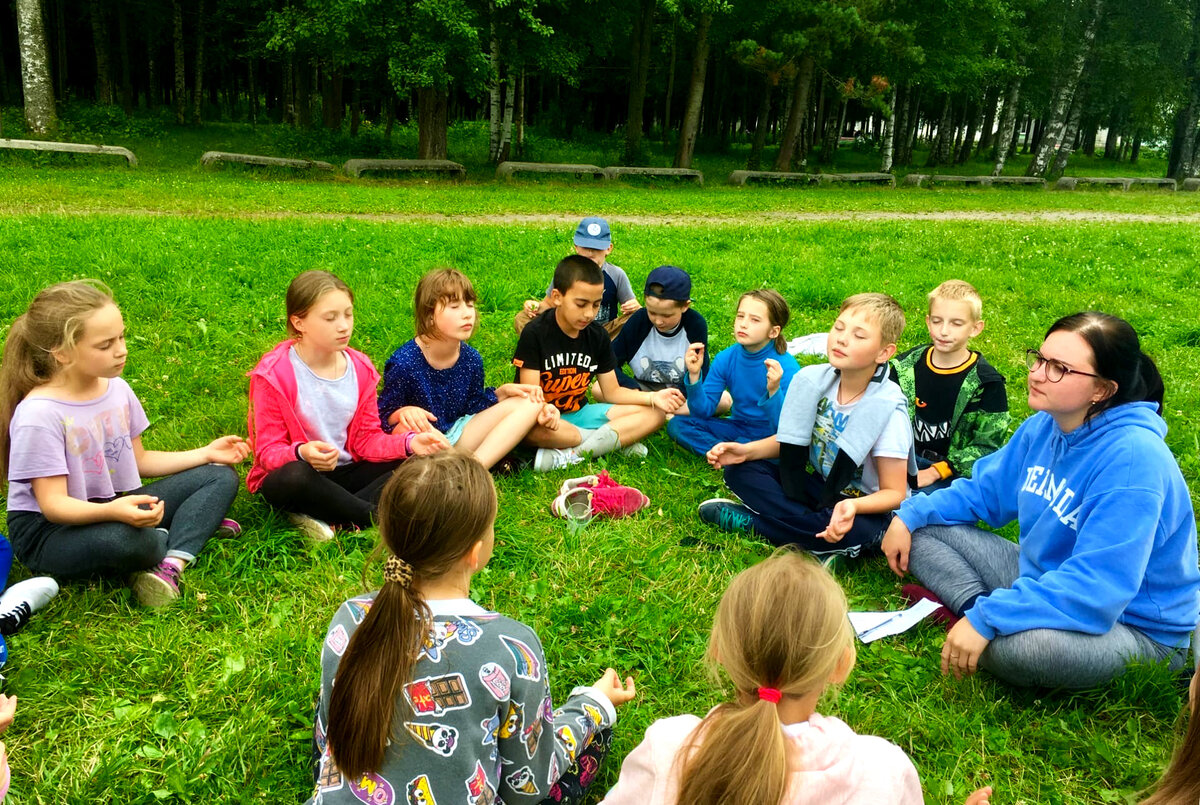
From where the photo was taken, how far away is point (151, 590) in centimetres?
355

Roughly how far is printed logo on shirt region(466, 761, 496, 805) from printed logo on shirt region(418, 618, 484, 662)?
0.32 m

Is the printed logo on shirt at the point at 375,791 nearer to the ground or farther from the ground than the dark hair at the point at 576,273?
nearer to the ground

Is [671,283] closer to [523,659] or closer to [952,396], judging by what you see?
[952,396]

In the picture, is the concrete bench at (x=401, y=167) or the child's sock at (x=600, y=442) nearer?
the child's sock at (x=600, y=442)

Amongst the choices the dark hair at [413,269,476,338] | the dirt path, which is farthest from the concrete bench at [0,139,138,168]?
the dark hair at [413,269,476,338]

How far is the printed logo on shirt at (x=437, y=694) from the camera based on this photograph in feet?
6.84

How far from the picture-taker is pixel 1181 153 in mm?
37344

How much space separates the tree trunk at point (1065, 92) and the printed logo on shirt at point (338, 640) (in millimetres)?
34026

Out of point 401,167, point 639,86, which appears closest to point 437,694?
point 401,167

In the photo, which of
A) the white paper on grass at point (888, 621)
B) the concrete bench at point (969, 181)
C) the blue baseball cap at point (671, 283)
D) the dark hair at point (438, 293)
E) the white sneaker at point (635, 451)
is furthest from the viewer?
the concrete bench at point (969, 181)

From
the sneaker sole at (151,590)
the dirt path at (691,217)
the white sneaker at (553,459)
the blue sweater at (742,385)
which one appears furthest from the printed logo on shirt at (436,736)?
the dirt path at (691,217)

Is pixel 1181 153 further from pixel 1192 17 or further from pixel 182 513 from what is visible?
pixel 182 513

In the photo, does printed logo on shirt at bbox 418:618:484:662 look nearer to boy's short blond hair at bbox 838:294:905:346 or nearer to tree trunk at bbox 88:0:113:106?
boy's short blond hair at bbox 838:294:905:346

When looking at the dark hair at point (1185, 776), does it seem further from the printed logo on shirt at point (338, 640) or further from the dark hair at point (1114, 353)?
the printed logo on shirt at point (338, 640)
